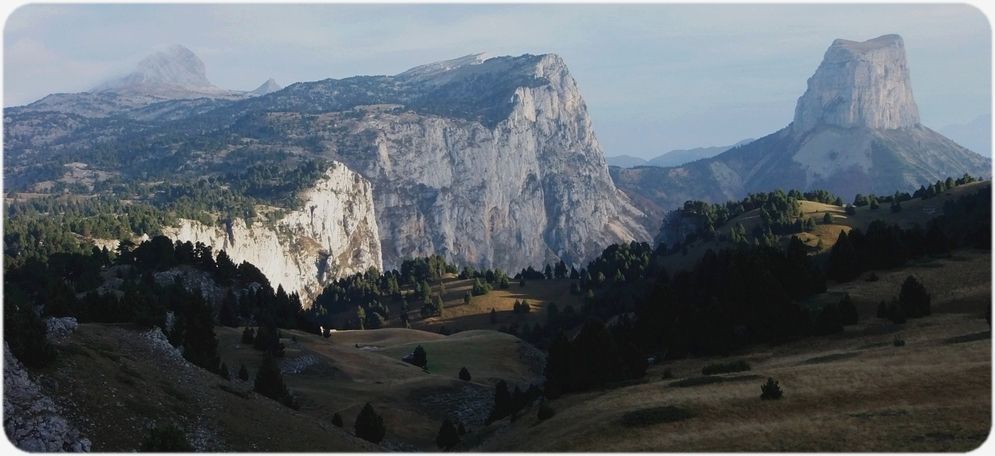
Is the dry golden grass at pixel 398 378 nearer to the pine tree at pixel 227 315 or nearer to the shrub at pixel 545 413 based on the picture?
the pine tree at pixel 227 315

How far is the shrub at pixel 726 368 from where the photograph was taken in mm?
66188

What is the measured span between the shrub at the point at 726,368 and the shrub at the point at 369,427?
26.5 m

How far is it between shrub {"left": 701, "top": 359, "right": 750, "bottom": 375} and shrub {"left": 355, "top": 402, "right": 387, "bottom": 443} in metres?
26.5

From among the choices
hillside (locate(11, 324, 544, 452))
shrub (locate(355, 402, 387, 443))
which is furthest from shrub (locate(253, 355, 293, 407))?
shrub (locate(355, 402, 387, 443))

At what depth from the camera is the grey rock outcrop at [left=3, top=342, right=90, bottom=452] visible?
3984cm

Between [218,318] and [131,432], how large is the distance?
88.9 m

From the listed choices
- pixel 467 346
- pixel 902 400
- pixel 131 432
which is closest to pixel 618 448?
pixel 902 400

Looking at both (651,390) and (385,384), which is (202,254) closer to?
(385,384)

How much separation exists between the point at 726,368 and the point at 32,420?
47.9m

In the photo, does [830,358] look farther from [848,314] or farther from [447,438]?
[447,438]

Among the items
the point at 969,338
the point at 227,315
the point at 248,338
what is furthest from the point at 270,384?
the point at 227,315

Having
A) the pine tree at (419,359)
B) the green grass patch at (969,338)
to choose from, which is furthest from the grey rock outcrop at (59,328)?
the pine tree at (419,359)

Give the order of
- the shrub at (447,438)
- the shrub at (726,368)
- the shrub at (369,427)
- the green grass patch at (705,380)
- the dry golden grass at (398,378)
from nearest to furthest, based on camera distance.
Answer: the green grass patch at (705,380)
the shrub at (726,368)
the shrub at (369,427)
the shrub at (447,438)
the dry golden grass at (398,378)

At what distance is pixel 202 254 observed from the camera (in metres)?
158
